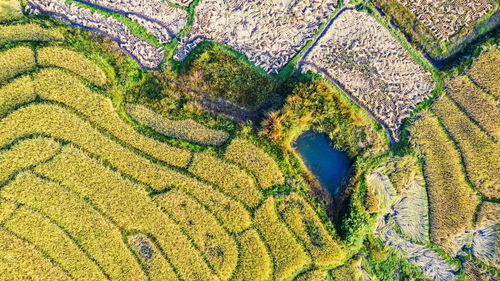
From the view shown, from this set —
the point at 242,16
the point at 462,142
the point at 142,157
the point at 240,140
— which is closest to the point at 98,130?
the point at 142,157

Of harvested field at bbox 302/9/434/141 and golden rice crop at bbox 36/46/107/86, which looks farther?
harvested field at bbox 302/9/434/141

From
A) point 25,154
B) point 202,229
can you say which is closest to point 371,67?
point 202,229

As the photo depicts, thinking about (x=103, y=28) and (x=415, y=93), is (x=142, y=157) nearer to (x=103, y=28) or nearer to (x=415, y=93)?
(x=103, y=28)

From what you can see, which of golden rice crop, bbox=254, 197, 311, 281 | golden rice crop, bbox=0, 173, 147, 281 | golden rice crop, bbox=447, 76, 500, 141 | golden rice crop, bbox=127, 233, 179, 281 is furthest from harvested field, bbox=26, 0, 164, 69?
golden rice crop, bbox=447, 76, 500, 141

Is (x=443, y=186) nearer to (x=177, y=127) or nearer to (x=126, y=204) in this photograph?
(x=177, y=127)

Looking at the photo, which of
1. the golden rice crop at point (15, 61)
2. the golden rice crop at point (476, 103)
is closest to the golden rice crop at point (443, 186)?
the golden rice crop at point (476, 103)

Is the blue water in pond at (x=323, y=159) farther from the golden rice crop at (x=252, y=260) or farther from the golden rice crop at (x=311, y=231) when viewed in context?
the golden rice crop at (x=252, y=260)

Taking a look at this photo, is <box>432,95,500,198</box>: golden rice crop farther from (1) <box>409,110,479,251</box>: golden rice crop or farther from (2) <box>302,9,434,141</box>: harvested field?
(2) <box>302,9,434,141</box>: harvested field
